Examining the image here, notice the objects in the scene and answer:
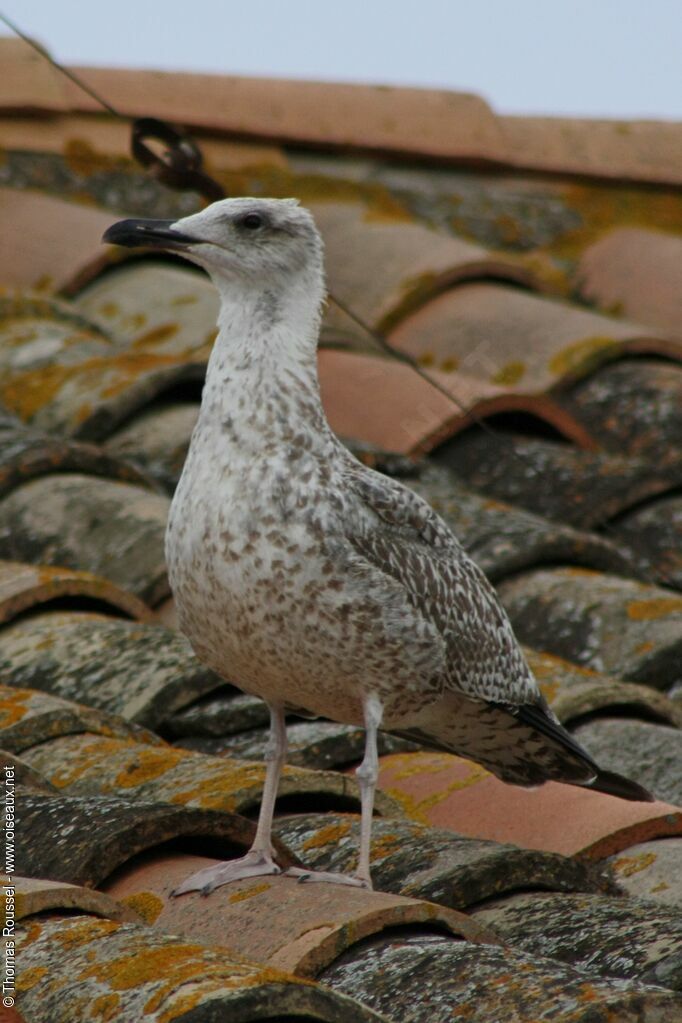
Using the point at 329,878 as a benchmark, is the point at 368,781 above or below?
Answer: above

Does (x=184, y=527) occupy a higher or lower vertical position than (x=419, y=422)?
lower

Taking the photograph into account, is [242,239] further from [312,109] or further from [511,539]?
[312,109]

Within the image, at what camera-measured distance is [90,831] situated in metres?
2.75

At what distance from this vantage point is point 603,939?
264cm

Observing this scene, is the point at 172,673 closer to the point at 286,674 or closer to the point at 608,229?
the point at 286,674

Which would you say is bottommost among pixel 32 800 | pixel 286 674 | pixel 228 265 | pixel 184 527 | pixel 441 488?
pixel 32 800

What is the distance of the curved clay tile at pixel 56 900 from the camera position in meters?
2.39

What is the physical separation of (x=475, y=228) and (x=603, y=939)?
5030 mm

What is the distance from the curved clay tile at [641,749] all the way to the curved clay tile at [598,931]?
806mm

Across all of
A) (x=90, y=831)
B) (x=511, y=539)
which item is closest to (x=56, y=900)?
(x=90, y=831)

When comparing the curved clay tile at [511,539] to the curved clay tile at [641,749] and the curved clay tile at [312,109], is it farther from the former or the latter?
the curved clay tile at [312,109]

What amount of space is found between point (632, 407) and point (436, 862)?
3094mm

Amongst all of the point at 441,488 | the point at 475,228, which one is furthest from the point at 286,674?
the point at 475,228

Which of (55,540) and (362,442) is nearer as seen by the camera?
(55,540)
